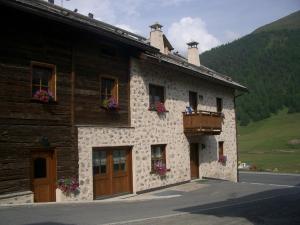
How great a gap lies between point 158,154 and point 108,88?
15.4ft

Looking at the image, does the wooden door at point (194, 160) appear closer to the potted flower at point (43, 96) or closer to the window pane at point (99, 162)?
the window pane at point (99, 162)

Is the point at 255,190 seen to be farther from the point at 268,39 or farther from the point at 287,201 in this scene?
the point at 268,39

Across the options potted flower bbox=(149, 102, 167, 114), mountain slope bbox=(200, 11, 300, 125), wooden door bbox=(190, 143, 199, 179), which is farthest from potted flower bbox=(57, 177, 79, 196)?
mountain slope bbox=(200, 11, 300, 125)

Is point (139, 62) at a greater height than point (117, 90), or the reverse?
point (139, 62)

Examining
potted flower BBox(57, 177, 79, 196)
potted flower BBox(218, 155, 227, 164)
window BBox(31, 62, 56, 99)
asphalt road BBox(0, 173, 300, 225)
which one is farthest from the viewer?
potted flower BBox(218, 155, 227, 164)

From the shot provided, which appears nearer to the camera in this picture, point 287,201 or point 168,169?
point 287,201

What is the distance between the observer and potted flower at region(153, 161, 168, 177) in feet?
65.7

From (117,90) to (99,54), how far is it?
1.72 meters

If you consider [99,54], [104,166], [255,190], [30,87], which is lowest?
[255,190]

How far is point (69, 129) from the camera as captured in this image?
15.5 meters

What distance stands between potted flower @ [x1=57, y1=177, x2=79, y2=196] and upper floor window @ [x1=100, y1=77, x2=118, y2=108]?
346 cm

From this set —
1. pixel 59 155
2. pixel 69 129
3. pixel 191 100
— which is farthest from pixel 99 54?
pixel 191 100

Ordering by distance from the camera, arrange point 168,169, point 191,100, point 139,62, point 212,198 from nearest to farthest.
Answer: point 212,198 → point 139,62 → point 168,169 → point 191,100

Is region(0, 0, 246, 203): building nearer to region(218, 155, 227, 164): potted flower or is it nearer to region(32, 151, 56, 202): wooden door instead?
region(32, 151, 56, 202): wooden door
